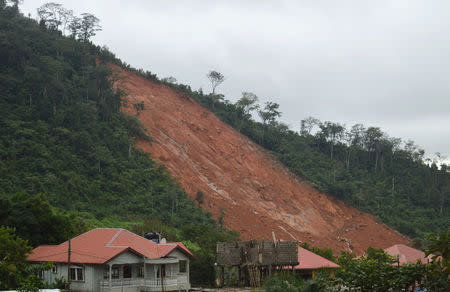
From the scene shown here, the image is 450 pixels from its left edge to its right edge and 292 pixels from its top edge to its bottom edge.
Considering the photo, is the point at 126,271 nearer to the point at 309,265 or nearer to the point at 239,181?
the point at 309,265

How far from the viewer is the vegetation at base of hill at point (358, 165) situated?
198 feet

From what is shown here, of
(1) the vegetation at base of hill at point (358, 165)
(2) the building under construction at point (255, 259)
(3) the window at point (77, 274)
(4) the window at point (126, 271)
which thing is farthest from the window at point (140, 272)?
(1) the vegetation at base of hill at point (358, 165)

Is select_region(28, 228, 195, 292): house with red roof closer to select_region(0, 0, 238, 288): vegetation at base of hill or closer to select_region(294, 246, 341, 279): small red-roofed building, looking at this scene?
select_region(0, 0, 238, 288): vegetation at base of hill

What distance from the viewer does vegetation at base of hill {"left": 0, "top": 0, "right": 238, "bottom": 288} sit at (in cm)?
3881

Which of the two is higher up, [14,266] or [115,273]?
[14,266]

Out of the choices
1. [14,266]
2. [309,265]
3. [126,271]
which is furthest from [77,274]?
[309,265]

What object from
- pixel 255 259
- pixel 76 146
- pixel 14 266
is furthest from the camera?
pixel 76 146

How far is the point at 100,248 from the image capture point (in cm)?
2420

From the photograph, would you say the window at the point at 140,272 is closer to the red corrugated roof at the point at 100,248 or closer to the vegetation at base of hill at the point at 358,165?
the red corrugated roof at the point at 100,248

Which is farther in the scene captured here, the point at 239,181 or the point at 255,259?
the point at 239,181

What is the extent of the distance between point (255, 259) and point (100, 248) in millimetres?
8505

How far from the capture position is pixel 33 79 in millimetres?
47156

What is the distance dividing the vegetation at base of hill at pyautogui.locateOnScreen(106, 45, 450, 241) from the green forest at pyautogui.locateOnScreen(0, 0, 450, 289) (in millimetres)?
161

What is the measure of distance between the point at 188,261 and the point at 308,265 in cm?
800
